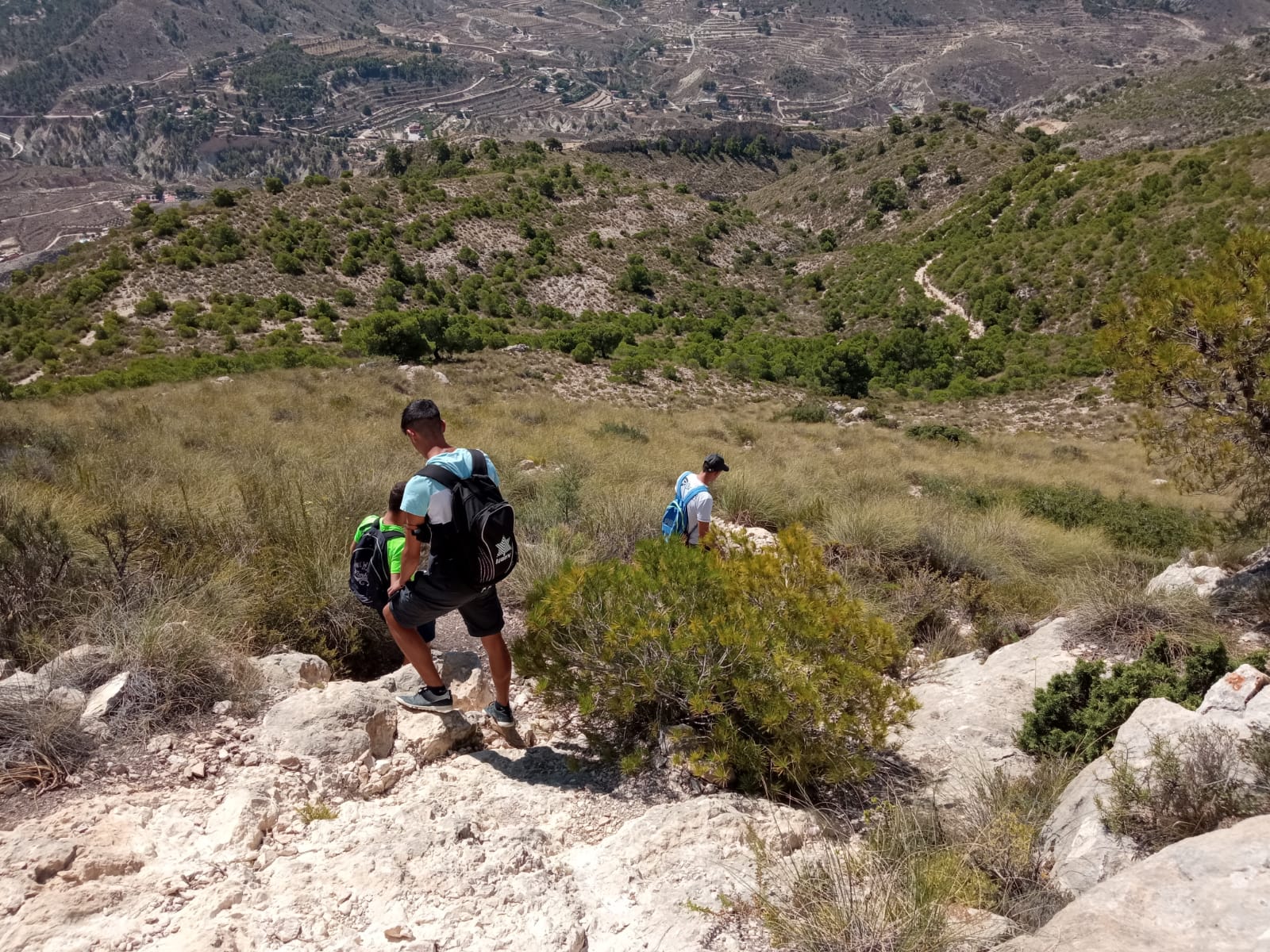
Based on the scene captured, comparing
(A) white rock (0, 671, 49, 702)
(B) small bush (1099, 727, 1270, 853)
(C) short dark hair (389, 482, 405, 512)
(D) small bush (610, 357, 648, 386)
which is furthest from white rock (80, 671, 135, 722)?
(D) small bush (610, 357, 648, 386)

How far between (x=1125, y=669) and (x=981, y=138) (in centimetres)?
7259

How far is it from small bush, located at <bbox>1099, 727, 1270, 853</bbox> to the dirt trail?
37.0 meters

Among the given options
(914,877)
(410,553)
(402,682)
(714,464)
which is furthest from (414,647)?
(714,464)

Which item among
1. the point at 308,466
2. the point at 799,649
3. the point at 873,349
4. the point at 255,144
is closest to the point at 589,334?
the point at 873,349

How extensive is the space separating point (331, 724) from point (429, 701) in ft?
1.53

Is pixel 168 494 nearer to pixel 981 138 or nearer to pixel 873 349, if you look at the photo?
pixel 873 349

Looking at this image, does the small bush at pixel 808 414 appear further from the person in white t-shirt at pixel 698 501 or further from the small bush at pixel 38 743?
the small bush at pixel 38 743

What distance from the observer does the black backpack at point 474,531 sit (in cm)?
310

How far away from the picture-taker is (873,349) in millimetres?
34094

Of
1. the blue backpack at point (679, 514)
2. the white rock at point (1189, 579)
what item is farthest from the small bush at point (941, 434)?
the blue backpack at point (679, 514)

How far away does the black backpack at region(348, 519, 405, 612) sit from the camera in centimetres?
355

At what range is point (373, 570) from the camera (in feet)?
11.7

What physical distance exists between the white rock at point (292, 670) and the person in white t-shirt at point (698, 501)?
8.18 ft

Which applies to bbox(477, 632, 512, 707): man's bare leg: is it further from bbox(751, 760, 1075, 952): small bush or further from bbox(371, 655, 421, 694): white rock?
bbox(751, 760, 1075, 952): small bush
